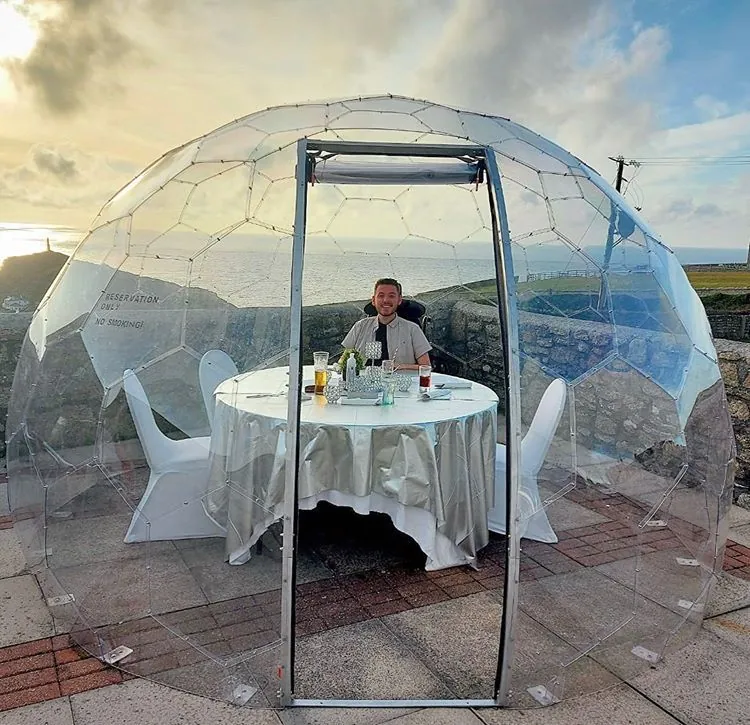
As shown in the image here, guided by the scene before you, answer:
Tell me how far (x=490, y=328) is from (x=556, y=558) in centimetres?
325

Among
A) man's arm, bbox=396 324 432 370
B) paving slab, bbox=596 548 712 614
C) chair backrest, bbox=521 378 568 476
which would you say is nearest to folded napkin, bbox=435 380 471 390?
man's arm, bbox=396 324 432 370

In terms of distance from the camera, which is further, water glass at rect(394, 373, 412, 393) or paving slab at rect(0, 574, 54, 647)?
water glass at rect(394, 373, 412, 393)

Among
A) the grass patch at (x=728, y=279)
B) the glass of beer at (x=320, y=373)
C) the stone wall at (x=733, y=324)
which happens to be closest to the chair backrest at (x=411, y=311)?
the glass of beer at (x=320, y=373)

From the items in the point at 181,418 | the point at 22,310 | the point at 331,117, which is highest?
the point at 331,117

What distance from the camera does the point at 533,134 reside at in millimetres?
Answer: 3084

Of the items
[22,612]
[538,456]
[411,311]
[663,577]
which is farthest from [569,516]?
[411,311]

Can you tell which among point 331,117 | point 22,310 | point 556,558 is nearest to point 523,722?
point 556,558

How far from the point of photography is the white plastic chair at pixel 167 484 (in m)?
2.94

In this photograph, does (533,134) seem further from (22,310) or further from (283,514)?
(22,310)

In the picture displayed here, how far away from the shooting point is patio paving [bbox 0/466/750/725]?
2420 millimetres

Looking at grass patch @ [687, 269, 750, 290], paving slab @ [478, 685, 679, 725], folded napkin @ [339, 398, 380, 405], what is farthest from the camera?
grass patch @ [687, 269, 750, 290]

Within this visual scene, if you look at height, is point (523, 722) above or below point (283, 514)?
below

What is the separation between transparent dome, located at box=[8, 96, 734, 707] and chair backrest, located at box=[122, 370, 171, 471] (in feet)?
0.03

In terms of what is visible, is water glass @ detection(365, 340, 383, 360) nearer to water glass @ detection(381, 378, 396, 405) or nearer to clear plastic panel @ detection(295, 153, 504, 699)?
clear plastic panel @ detection(295, 153, 504, 699)
